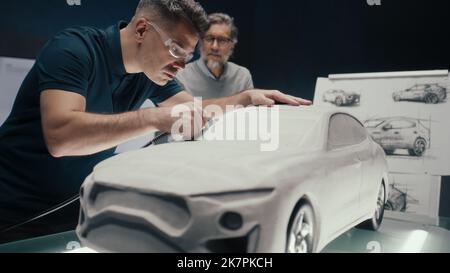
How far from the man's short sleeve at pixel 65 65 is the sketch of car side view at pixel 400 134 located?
196cm

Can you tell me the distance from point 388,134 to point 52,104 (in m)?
2.17

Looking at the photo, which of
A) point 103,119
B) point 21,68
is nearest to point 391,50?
point 103,119

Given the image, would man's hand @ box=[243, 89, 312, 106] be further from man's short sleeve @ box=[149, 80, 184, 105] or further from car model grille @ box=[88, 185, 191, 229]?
car model grille @ box=[88, 185, 191, 229]

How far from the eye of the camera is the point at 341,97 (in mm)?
2934

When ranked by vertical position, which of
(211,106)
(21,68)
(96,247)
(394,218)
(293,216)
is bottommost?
(394,218)

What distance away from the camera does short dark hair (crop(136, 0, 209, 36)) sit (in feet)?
6.95

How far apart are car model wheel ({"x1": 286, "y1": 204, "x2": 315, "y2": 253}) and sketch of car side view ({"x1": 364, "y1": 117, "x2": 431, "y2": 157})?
142 centimetres

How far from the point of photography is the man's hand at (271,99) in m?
2.32

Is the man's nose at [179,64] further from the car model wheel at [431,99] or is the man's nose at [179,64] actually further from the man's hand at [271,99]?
the car model wheel at [431,99]

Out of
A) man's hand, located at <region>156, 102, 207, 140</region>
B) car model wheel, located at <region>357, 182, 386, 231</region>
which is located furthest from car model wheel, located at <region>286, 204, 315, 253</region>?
car model wheel, located at <region>357, 182, 386, 231</region>

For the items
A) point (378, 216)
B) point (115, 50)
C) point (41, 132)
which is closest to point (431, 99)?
point (378, 216)

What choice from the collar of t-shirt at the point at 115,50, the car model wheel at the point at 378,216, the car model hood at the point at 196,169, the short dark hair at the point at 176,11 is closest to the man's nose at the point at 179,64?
the short dark hair at the point at 176,11

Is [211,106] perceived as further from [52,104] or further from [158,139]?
[52,104]

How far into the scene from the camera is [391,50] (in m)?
2.35
